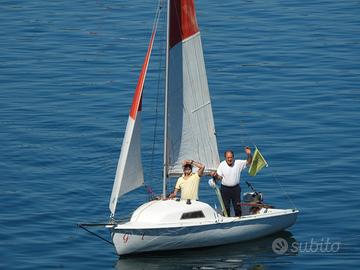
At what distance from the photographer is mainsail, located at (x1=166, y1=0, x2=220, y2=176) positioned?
41.3 metres

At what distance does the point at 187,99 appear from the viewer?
4184cm

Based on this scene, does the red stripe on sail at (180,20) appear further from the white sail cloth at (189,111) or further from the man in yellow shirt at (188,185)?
the man in yellow shirt at (188,185)

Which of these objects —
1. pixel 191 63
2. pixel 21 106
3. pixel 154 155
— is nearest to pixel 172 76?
pixel 191 63

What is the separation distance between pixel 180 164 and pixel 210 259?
358 centimetres

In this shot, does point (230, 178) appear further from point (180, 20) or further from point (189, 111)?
point (180, 20)

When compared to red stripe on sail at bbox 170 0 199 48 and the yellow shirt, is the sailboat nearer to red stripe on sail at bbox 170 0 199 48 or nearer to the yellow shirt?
red stripe on sail at bbox 170 0 199 48

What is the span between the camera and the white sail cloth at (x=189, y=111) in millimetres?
41500

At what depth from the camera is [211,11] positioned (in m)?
77.4

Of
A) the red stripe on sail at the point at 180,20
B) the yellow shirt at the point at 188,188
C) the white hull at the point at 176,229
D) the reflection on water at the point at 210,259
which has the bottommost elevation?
the reflection on water at the point at 210,259

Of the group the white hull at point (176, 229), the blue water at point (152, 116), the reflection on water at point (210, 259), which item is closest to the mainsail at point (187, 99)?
the white hull at point (176, 229)

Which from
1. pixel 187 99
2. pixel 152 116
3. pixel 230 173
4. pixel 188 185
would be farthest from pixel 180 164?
pixel 152 116

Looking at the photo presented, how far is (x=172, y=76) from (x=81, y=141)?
1416 cm

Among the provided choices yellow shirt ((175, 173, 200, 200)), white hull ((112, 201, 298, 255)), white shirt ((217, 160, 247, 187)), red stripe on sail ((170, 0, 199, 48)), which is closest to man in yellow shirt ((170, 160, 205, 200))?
yellow shirt ((175, 173, 200, 200))

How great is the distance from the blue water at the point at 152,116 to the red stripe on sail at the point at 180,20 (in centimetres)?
751
